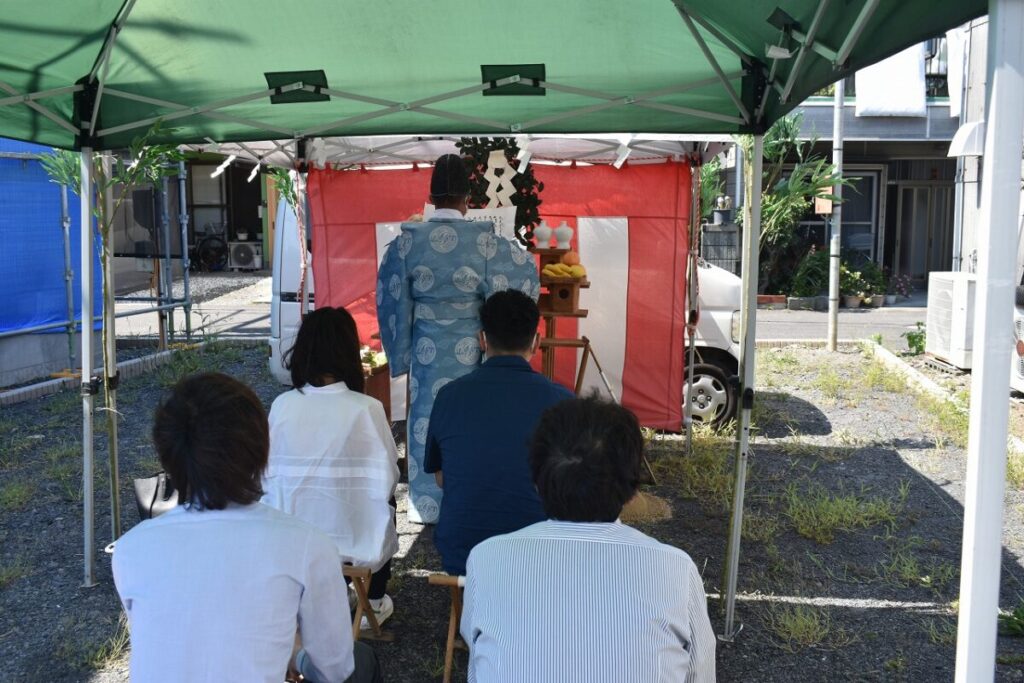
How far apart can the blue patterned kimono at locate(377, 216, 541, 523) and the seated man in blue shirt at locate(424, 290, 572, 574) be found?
64.4 inches

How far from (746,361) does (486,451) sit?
1.37 m

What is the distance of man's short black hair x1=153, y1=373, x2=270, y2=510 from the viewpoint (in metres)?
1.76

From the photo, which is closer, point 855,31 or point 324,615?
point 324,615

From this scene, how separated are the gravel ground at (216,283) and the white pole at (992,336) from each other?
563 inches

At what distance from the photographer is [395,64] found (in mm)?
3850

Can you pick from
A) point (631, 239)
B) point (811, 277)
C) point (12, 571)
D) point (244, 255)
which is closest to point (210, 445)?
point (12, 571)

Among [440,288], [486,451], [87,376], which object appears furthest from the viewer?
[440,288]

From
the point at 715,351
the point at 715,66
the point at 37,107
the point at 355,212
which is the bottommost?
the point at 715,351

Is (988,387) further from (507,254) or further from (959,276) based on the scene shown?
(959,276)

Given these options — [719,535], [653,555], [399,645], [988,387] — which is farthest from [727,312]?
[653,555]

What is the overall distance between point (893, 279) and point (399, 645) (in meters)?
14.6

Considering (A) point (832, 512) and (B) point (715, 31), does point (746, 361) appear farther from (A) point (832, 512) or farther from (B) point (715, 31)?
(A) point (832, 512)

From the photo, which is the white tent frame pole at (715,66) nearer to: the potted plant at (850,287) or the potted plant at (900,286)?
the potted plant at (850,287)

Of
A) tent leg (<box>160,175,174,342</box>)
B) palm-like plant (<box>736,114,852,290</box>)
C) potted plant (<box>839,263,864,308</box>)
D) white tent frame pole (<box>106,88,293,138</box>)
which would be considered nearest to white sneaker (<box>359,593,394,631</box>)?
white tent frame pole (<box>106,88,293,138</box>)
